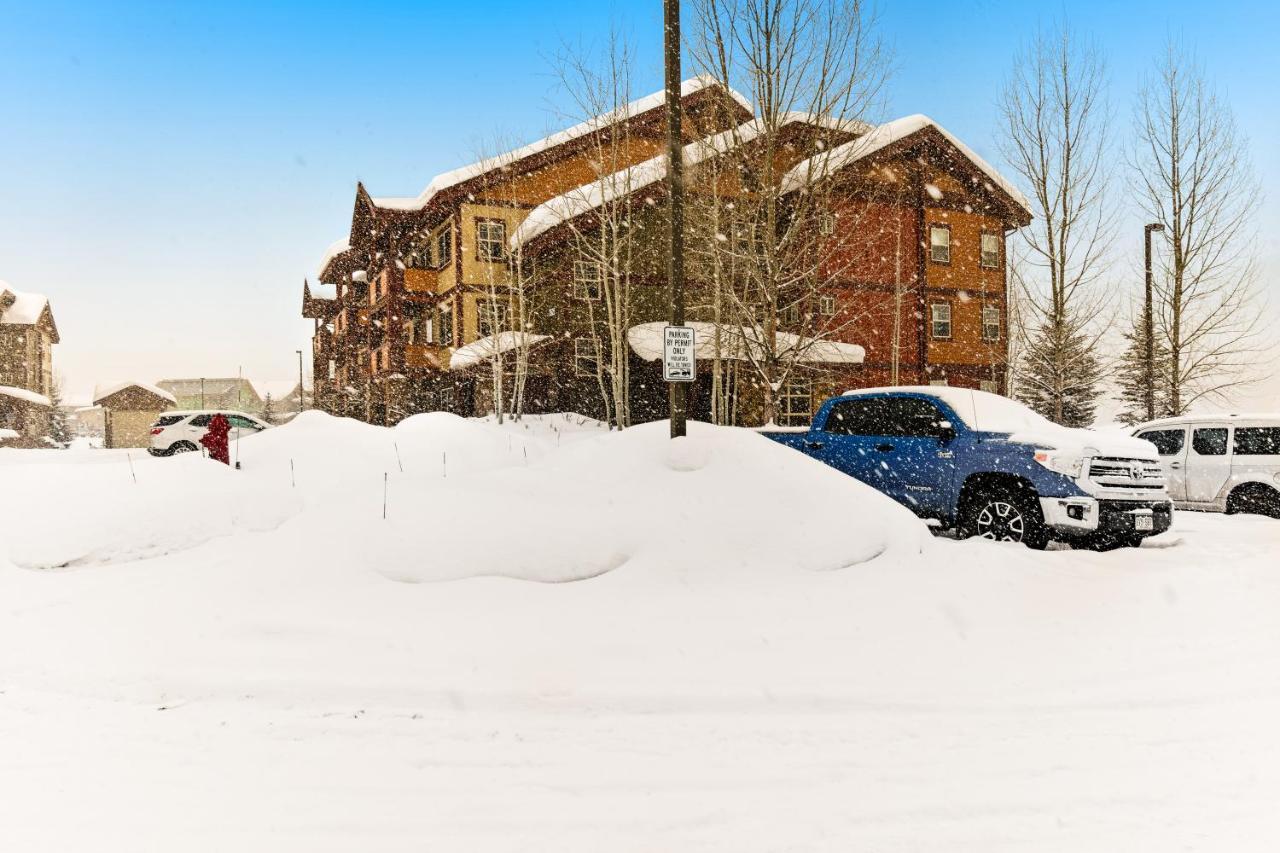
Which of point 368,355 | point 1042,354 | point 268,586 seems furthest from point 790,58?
point 368,355

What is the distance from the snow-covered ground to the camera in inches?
118

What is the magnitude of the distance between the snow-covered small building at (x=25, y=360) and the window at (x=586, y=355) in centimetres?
3599

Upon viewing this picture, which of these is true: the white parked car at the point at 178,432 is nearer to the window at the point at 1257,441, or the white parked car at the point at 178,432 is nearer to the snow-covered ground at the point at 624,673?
the snow-covered ground at the point at 624,673

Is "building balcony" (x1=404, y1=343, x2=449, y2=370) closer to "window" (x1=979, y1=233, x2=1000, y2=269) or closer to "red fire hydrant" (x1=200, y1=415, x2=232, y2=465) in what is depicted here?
"red fire hydrant" (x1=200, y1=415, x2=232, y2=465)

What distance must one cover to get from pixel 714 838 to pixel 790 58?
15590mm

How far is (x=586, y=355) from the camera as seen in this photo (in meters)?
23.7

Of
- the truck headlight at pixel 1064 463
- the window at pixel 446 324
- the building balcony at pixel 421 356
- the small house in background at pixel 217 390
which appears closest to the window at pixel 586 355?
the window at pixel 446 324

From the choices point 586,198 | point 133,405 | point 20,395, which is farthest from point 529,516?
point 133,405

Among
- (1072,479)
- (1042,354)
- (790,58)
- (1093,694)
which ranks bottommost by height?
(1093,694)

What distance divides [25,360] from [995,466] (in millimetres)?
61893

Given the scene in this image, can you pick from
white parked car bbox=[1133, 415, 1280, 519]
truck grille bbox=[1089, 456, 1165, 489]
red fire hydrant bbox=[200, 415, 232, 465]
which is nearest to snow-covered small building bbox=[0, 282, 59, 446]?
red fire hydrant bbox=[200, 415, 232, 465]

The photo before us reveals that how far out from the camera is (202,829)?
2861mm

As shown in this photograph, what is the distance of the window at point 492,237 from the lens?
2591 centimetres

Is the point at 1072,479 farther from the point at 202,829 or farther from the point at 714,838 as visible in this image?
the point at 202,829
